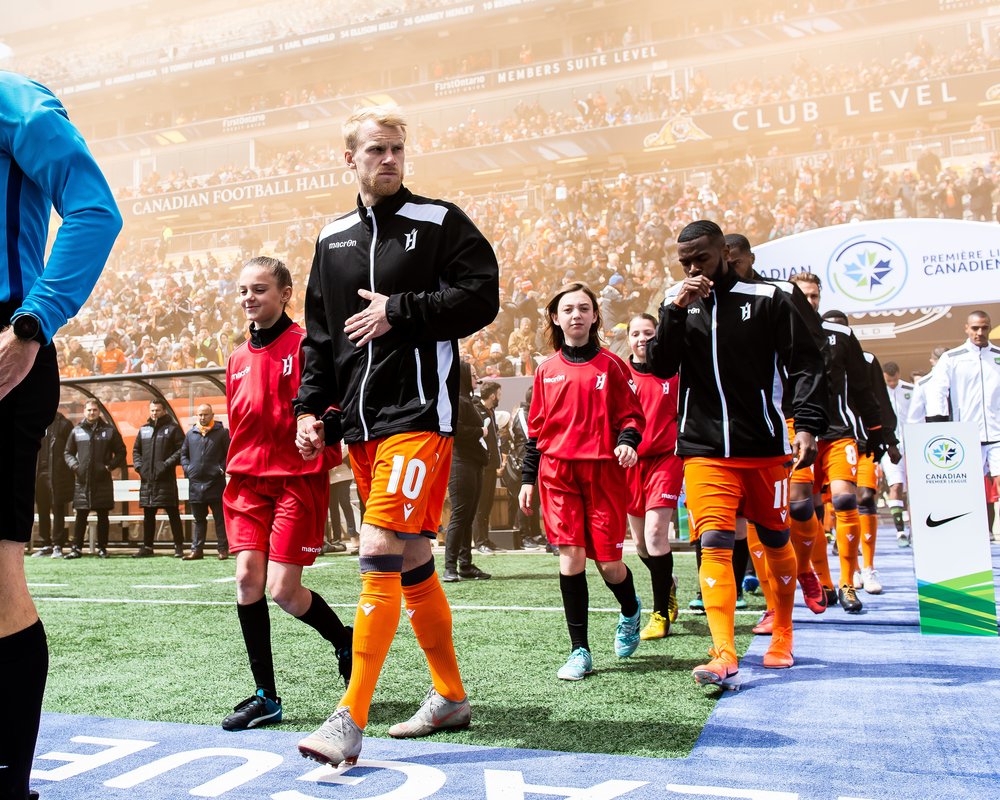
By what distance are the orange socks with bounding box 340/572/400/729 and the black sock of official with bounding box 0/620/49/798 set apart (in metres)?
0.94

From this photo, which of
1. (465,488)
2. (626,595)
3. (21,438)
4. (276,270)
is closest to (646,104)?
(465,488)

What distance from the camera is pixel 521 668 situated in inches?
163

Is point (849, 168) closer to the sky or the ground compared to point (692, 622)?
closer to the sky

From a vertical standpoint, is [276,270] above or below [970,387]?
above

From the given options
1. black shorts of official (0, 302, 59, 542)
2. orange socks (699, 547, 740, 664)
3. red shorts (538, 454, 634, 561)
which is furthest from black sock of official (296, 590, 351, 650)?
black shorts of official (0, 302, 59, 542)

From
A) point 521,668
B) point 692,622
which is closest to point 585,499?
point 521,668

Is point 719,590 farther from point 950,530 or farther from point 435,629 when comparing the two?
point 950,530

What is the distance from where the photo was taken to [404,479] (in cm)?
278

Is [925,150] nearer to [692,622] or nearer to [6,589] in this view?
[692,622]

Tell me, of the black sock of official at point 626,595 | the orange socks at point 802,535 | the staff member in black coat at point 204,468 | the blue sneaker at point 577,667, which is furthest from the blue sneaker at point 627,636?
the staff member in black coat at point 204,468

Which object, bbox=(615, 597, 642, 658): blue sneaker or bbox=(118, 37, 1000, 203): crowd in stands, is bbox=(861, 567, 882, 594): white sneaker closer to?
bbox=(615, 597, 642, 658): blue sneaker

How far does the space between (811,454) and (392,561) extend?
1930mm

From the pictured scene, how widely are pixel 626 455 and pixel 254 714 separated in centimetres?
192

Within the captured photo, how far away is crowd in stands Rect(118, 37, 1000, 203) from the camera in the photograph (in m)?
22.0
